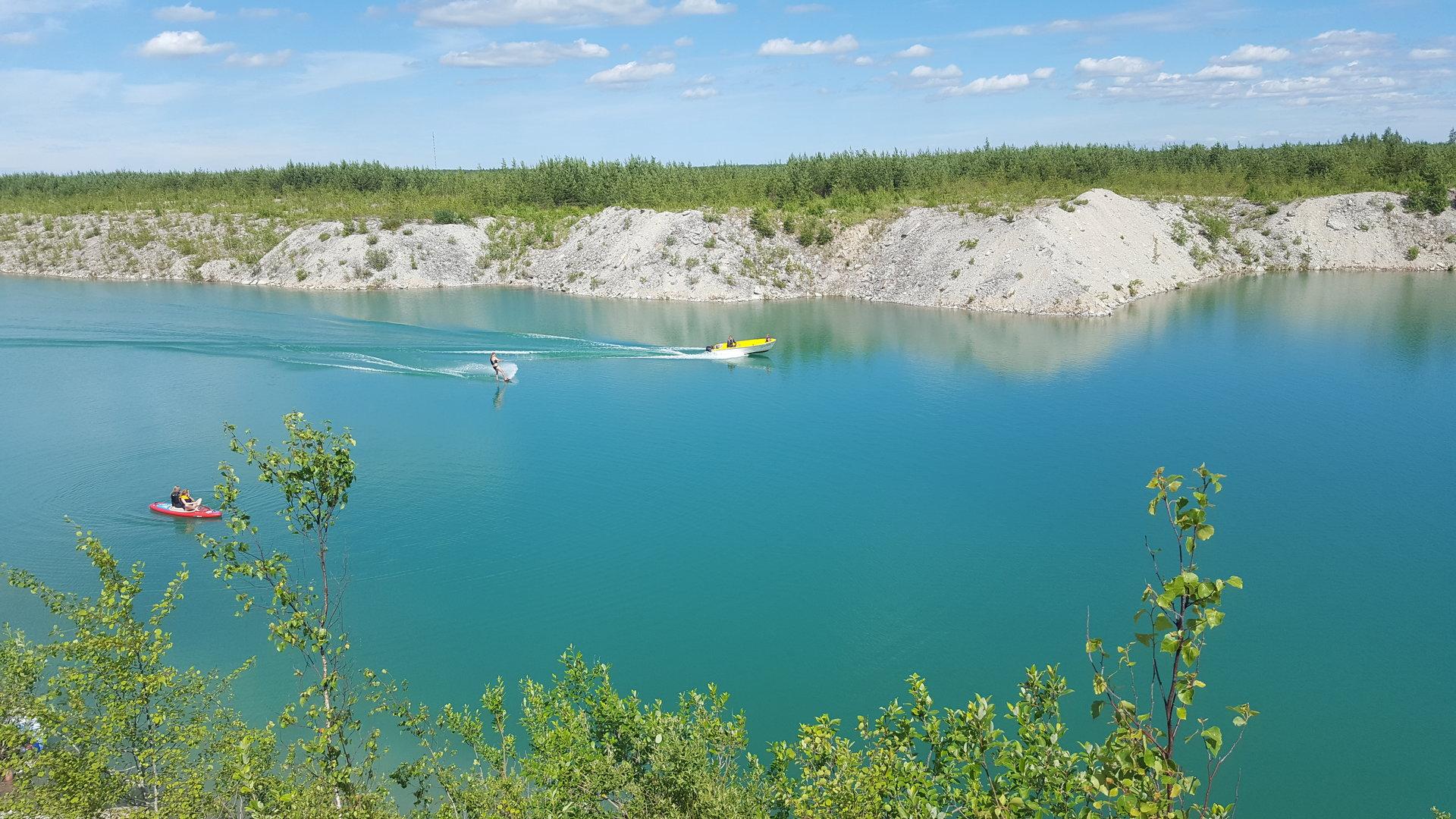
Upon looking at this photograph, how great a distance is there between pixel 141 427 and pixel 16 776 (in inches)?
1017

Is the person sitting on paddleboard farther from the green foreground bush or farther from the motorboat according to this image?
the motorboat

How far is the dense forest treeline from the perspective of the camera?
73.1 meters

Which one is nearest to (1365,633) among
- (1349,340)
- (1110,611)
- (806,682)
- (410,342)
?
(1110,611)

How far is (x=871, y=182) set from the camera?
253ft

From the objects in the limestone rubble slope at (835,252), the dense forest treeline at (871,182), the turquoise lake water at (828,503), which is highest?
the dense forest treeline at (871,182)

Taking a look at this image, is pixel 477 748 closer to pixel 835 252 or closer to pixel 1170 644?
pixel 1170 644

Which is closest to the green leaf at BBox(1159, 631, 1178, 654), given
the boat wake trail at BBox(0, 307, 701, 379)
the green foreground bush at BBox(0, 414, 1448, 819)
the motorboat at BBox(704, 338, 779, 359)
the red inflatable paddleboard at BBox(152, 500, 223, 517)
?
the green foreground bush at BBox(0, 414, 1448, 819)

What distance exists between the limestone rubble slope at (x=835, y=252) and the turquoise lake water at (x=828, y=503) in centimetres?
1062

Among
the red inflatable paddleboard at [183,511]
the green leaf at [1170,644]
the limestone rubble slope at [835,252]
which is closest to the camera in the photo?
the green leaf at [1170,644]

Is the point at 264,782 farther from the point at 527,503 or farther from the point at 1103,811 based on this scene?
the point at 527,503

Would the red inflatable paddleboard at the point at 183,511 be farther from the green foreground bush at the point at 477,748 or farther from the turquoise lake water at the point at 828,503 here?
the green foreground bush at the point at 477,748

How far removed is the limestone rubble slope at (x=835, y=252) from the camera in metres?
57.5

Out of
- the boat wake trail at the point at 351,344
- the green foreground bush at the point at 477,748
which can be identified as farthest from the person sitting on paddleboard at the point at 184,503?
the boat wake trail at the point at 351,344

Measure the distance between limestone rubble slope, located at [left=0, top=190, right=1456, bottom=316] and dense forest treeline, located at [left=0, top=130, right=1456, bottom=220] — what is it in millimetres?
3916
